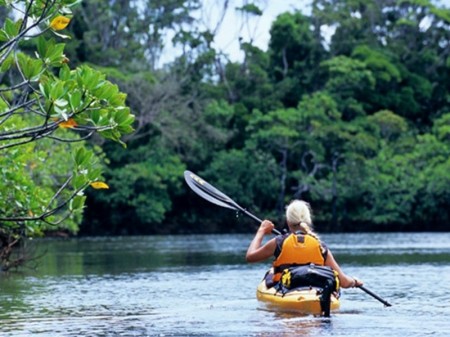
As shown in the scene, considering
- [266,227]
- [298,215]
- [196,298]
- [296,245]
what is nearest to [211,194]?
[196,298]

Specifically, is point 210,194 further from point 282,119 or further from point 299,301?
point 282,119

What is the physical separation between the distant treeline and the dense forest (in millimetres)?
77

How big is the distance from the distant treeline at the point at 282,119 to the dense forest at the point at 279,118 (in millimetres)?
77

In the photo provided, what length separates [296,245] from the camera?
12.6m

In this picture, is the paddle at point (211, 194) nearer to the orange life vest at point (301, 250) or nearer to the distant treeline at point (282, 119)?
the orange life vest at point (301, 250)

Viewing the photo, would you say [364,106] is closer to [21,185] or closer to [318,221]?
[318,221]

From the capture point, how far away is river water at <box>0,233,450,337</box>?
39.7ft

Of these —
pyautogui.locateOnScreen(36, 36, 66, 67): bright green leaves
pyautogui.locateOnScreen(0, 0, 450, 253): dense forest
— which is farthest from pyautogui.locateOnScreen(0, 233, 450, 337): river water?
pyautogui.locateOnScreen(0, 0, 450, 253): dense forest

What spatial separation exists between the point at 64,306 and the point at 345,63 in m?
39.1

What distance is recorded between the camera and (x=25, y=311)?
14859 millimetres

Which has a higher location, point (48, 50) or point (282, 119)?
point (282, 119)

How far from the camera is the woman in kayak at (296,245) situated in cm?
1231

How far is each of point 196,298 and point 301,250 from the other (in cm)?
461

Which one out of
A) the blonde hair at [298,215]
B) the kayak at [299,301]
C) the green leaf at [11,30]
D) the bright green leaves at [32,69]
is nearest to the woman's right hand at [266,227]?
the blonde hair at [298,215]
